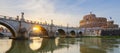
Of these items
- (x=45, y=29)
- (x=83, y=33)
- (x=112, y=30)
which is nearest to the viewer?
(x=45, y=29)

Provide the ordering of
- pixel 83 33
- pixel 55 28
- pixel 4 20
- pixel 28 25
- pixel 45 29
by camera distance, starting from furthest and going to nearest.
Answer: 1. pixel 83 33
2. pixel 55 28
3. pixel 45 29
4. pixel 28 25
5. pixel 4 20

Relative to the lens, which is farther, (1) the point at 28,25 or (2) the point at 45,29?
(2) the point at 45,29

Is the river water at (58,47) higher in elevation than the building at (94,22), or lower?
lower

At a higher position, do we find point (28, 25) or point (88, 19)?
point (88, 19)

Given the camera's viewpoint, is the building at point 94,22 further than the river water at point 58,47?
Yes

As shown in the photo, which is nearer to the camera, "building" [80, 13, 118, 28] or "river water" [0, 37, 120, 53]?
"river water" [0, 37, 120, 53]

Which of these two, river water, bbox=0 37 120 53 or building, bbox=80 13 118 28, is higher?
building, bbox=80 13 118 28

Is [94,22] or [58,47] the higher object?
[94,22]

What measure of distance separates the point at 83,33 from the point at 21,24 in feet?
231

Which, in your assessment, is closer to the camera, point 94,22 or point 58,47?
point 58,47

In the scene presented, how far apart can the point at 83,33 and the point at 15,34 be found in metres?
73.3

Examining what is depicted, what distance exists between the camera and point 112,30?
4171 inches

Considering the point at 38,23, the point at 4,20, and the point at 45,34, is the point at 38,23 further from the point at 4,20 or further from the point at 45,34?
the point at 4,20

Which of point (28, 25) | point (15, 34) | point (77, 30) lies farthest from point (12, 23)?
point (77, 30)
